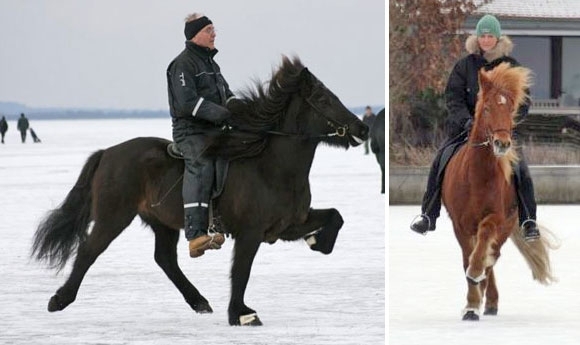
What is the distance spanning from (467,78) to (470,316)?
4.46 feet

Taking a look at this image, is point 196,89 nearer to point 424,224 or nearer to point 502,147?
point 502,147

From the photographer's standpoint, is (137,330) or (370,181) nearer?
(137,330)

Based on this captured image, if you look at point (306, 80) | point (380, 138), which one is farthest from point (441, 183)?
point (380, 138)

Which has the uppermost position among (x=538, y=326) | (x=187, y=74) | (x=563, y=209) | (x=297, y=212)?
(x=187, y=74)

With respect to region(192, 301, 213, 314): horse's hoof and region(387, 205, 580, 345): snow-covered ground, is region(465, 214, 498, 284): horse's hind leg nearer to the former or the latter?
region(387, 205, 580, 345): snow-covered ground

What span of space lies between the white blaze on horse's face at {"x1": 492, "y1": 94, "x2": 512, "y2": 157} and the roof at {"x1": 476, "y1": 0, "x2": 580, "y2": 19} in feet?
67.1

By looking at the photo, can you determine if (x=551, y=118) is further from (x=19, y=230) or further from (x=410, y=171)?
(x=19, y=230)

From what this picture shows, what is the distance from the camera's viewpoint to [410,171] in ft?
71.5

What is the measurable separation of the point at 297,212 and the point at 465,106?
1381 millimetres

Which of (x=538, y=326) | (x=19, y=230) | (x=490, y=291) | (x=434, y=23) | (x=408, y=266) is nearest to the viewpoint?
(x=538, y=326)

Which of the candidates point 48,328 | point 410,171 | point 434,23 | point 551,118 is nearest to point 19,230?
point 48,328

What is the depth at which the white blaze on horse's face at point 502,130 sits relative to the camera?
887cm

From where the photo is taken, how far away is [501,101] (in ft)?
29.5

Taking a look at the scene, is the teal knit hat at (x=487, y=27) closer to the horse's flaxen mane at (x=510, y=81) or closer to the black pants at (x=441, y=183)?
the horse's flaxen mane at (x=510, y=81)
